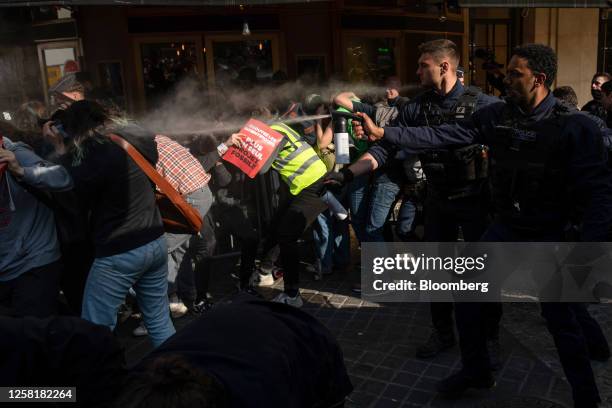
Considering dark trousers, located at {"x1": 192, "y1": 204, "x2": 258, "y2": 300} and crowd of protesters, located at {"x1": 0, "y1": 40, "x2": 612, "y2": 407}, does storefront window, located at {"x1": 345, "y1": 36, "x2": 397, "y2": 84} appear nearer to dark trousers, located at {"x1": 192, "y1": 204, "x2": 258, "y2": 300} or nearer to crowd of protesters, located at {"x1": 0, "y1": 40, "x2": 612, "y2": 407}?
crowd of protesters, located at {"x1": 0, "y1": 40, "x2": 612, "y2": 407}

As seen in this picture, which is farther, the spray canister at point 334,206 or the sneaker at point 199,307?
the spray canister at point 334,206

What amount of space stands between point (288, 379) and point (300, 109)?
5058 mm

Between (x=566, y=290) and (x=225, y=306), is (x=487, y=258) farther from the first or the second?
(x=225, y=306)

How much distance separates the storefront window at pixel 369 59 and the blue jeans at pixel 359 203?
3.99 meters

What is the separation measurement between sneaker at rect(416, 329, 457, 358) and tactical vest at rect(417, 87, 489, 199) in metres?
1.04

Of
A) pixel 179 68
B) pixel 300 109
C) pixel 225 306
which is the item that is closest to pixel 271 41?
pixel 179 68

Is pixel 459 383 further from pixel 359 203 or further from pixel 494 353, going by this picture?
pixel 359 203

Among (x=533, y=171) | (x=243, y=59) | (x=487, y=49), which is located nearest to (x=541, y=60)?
(x=533, y=171)

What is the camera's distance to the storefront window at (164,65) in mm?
8805

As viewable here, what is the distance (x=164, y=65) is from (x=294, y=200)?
4.29 m

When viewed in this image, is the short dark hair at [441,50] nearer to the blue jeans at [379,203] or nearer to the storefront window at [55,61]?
the blue jeans at [379,203]

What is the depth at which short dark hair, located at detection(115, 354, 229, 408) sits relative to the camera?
143 centimetres

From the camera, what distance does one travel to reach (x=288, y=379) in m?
1.84

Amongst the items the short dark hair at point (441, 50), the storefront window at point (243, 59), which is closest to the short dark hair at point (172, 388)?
the short dark hair at point (441, 50)
